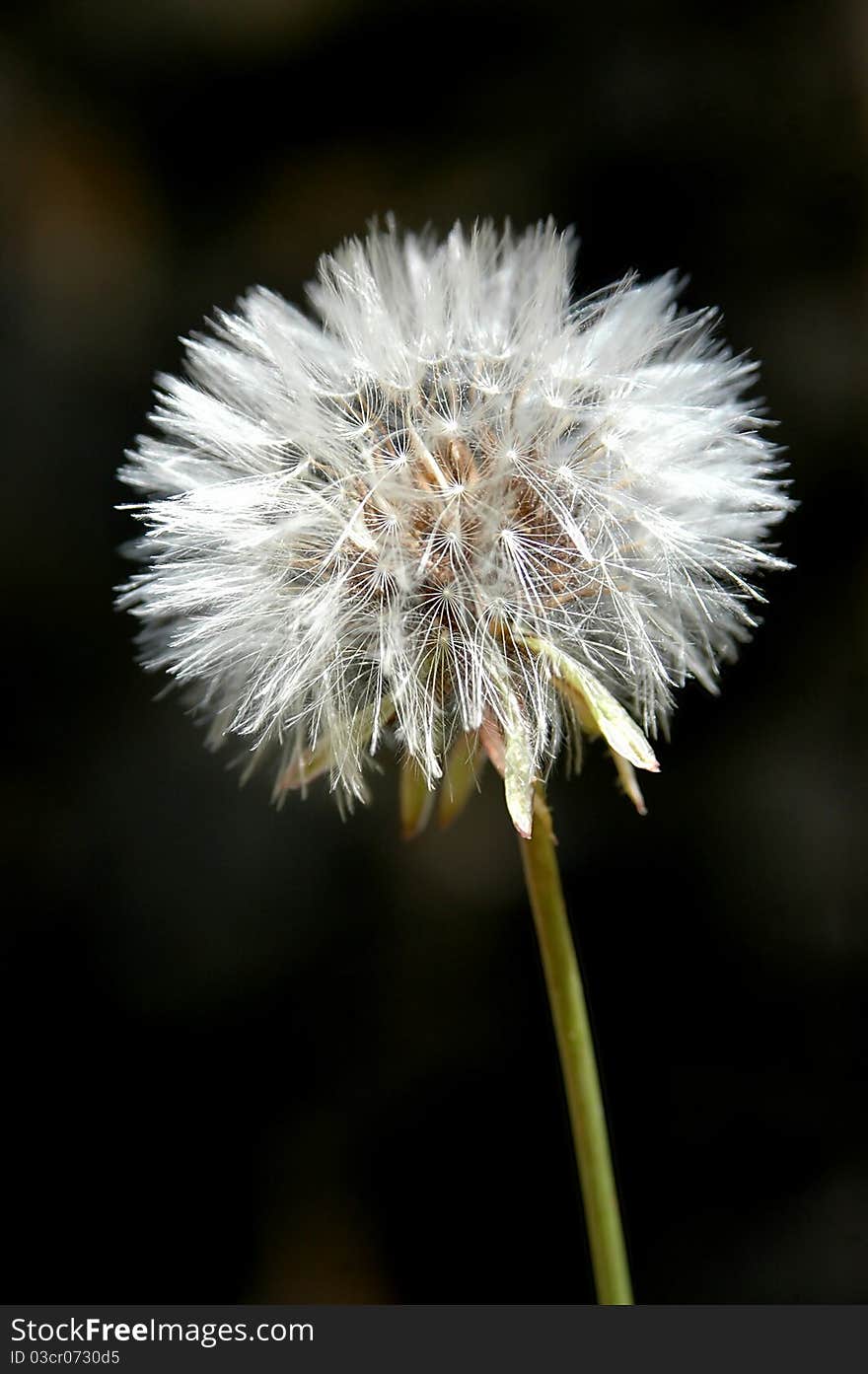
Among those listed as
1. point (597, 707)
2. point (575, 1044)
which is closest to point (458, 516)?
point (597, 707)

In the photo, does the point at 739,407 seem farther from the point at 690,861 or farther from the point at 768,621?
the point at 690,861

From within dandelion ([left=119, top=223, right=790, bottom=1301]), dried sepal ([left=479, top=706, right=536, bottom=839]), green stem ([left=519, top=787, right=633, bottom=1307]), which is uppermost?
dandelion ([left=119, top=223, right=790, bottom=1301])

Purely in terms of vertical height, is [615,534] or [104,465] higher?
[104,465]

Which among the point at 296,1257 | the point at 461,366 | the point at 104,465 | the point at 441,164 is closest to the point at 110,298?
the point at 104,465

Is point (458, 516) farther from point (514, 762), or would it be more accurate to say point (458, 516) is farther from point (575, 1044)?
point (575, 1044)

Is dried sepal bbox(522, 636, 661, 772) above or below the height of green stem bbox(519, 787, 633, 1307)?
above

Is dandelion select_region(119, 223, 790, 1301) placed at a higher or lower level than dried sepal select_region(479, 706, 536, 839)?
higher
